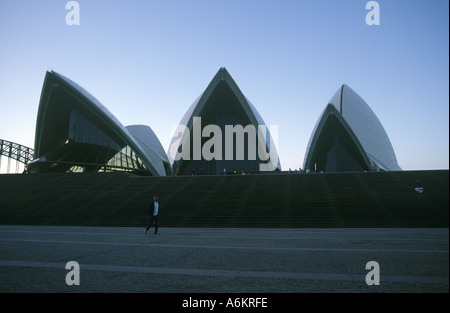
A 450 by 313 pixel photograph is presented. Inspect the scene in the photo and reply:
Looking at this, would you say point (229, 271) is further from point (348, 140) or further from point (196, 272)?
point (348, 140)

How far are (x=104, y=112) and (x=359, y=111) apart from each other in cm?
3195

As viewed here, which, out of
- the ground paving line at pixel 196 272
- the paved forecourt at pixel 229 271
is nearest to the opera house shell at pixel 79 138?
the paved forecourt at pixel 229 271

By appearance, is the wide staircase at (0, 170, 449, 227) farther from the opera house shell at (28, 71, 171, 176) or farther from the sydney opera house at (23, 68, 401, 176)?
the sydney opera house at (23, 68, 401, 176)

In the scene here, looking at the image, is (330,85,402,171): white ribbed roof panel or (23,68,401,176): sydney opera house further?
(330,85,402,171): white ribbed roof panel

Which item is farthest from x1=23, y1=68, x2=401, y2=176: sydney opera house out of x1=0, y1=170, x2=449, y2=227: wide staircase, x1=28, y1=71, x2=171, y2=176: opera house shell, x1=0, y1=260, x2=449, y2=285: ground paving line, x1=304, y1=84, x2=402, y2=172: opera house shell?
x1=0, y1=260, x2=449, y2=285: ground paving line

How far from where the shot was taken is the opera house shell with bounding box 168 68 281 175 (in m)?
32.4

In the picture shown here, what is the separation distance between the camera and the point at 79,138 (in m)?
32.0

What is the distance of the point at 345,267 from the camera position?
11.2ft

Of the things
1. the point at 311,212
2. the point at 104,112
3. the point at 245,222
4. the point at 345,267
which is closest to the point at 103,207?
the point at 245,222

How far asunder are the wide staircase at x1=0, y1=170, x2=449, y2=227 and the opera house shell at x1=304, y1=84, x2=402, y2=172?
733 inches

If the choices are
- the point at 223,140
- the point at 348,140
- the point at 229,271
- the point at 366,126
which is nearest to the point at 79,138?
the point at 223,140

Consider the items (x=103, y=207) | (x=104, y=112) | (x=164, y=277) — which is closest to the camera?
(x=164, y=277)

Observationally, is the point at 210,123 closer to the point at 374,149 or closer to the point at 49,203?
the point at 374,149

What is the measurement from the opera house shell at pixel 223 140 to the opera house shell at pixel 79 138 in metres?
5.14
